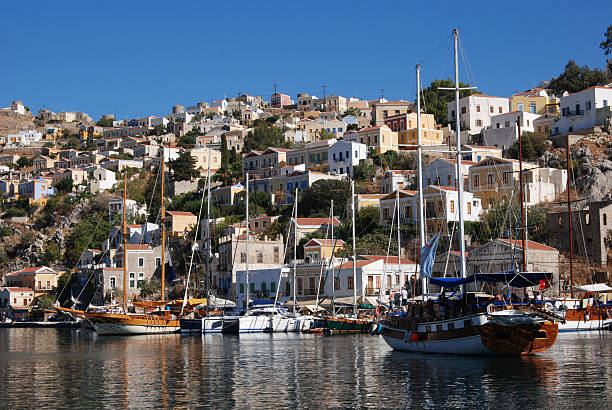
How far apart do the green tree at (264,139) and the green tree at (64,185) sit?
3085cm

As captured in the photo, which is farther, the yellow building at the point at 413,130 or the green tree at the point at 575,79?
the green tree at the point at 575,79

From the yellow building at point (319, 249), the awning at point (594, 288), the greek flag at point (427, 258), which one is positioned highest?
the yellow building at point (319, 249)

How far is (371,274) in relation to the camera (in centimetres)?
6266

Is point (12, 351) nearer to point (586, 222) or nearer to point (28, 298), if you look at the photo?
point (586, 222)

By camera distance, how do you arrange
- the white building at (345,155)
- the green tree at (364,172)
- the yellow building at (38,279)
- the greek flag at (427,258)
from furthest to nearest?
the yellow building at (38,279) → the white building at (345,155) → the green tree at (364,172) → the greek flag at (427,258)

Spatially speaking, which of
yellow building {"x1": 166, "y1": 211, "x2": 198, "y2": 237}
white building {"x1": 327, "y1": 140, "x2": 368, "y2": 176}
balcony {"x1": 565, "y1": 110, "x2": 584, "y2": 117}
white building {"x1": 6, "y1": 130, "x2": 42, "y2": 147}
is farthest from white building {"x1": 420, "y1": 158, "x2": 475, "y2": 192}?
white building {"x1": 6, "y1": 130, "x2": 42, "y2": 147}

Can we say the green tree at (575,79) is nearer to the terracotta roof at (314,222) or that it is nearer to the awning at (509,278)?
the terracotta roof at (314,222)

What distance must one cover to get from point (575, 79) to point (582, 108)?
29.2 meters

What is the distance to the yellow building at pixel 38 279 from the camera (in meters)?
101

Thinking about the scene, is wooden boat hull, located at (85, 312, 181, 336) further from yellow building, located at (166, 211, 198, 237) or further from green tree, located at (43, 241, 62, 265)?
green tree, located at (43, 241, 62, 265)

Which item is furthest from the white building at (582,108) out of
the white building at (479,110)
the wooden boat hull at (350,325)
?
the wooden boat hull at (350,325)

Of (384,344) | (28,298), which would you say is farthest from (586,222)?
(28,298)

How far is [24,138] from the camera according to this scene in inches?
7707

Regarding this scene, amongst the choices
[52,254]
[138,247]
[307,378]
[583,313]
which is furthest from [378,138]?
[307,378]
